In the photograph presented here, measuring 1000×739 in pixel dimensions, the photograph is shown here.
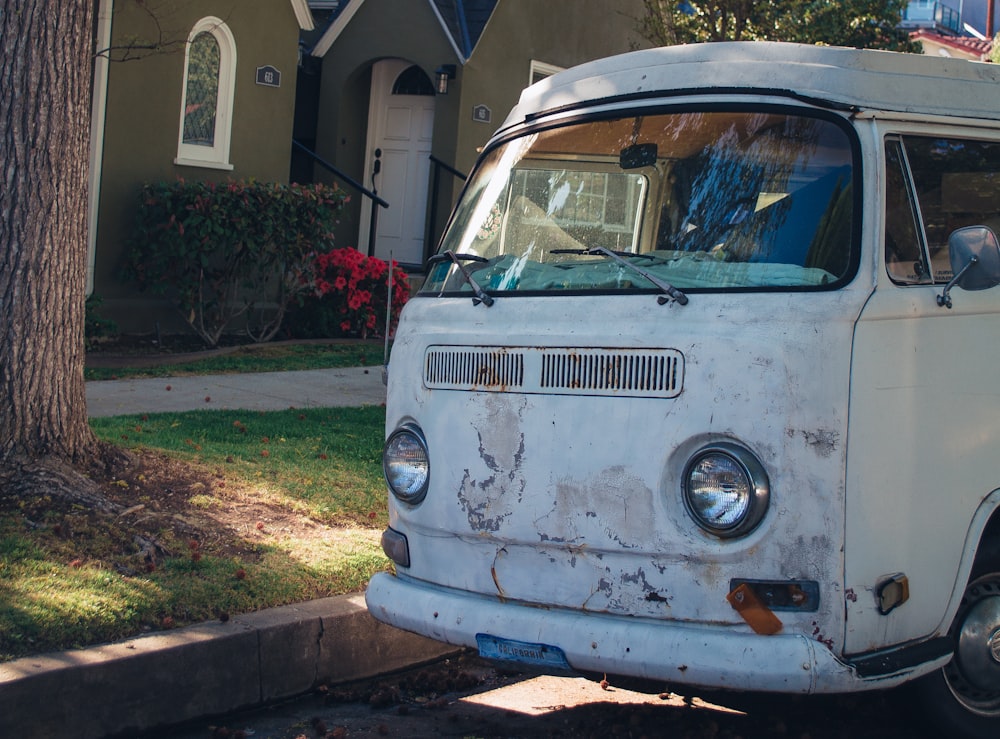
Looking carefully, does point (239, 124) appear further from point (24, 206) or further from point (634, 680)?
point (634, 680)

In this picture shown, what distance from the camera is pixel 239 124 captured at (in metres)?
13.6

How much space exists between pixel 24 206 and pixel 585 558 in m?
3.56

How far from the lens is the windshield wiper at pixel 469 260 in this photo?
438 cm

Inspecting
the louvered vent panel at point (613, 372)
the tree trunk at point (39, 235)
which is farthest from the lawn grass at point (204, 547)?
the louvered vent panel at point (613, 372)

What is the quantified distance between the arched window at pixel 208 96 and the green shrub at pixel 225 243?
84 cm

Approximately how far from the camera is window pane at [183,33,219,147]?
1312 centimetres

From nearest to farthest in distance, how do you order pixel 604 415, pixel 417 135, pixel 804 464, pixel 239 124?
pixel 804 464, pixel 604 415, pixel 239 124, pixel 417 135

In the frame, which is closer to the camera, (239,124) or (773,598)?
(773,598)

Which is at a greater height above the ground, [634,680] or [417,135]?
[417,135]

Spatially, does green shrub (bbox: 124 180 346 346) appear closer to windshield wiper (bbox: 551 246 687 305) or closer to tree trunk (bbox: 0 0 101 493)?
tree trunk (bbox: 0 0 101 493)

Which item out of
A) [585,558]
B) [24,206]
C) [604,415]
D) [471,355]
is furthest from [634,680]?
[24,206]

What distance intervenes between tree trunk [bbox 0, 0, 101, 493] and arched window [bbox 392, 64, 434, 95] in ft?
35.9

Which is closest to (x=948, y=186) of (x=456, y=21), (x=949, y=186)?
(x=949, y=186)

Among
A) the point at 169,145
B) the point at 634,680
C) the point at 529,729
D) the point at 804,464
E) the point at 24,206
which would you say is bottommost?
the point at 529,729
